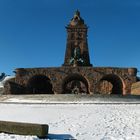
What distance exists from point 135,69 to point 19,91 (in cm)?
1452

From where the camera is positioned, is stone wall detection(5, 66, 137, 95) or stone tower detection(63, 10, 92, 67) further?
stone tower detection(63, 10, 92, 67)

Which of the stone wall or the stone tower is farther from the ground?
the stone tower

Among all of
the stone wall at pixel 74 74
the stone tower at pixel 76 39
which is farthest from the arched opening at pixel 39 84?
the stone tower at pixel 76 39

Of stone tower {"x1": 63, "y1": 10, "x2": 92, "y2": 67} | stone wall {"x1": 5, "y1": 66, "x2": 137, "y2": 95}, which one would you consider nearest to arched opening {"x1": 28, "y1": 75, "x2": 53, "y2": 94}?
stone wall {"x1": 5, "y1": 66, "x2": 137, "y2": 95}

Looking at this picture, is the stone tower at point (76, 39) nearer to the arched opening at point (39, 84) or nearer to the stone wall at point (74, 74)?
the arched opening at point (39, 84)

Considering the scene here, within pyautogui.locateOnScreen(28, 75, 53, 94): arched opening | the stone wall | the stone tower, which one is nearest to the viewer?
the stone wall

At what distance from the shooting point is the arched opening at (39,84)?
45844 millimetres

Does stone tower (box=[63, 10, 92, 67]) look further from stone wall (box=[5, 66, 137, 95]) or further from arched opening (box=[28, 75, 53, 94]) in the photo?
stone wall (box=[5, 66, 137, 95])

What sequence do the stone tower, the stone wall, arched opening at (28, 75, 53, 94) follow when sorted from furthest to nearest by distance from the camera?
the stone tower → arched opening at (28, 75, 53, 94) → the stone wall

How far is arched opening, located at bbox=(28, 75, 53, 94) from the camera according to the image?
150 feet

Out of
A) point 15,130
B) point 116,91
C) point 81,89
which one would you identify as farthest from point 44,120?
point 81,89

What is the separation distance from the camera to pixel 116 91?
5084 centimetres

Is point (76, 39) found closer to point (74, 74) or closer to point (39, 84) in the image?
point (39, 84)

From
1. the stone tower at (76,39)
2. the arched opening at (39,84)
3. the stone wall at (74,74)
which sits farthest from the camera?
the stone tower at (76,39)
